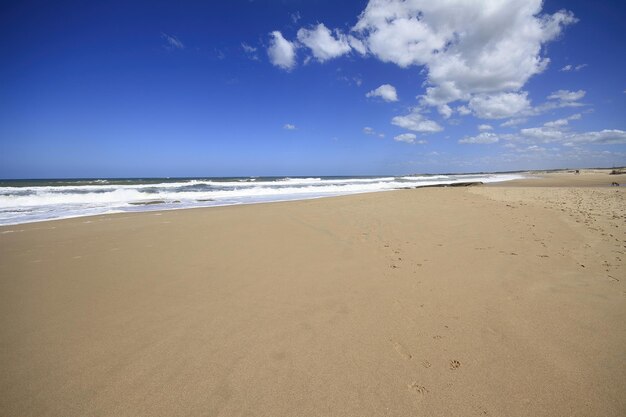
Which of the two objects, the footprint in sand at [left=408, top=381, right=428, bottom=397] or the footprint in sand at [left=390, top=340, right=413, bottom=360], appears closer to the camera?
the footprint in sand at [left=408, top=381, right=428, bottom=397]

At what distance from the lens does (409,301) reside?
343cm

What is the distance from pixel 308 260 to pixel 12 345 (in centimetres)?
379

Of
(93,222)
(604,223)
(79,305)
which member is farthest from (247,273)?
(604,223)

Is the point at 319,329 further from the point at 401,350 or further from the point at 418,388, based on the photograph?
the point at 418,388

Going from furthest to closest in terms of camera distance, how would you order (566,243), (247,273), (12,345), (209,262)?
1. (566,243)
2. (209,262)
3. (247,273)
4. (12,345)

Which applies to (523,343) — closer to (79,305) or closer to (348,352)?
(348,352)

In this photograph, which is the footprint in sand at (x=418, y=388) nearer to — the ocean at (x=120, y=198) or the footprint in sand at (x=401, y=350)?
the footprint in sand at (x=401, y=350)

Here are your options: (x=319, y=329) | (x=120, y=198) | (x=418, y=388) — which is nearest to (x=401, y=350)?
(x=418, y=388)

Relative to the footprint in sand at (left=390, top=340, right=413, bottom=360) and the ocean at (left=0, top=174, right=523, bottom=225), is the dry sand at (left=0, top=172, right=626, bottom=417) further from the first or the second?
the ocean at (left=0, top=174, right=523, bottom=225)

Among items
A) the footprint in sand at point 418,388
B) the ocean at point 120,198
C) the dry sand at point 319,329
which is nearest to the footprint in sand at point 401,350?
the dry sand at point 319,329

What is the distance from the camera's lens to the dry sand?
80.4 inches

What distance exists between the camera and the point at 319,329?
289cm

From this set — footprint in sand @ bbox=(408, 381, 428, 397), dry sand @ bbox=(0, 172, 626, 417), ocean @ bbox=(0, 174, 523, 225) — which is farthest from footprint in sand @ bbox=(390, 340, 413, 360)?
ocean @ bbox=(0, 174, 523, 225)

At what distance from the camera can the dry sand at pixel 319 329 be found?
6.70 ft
